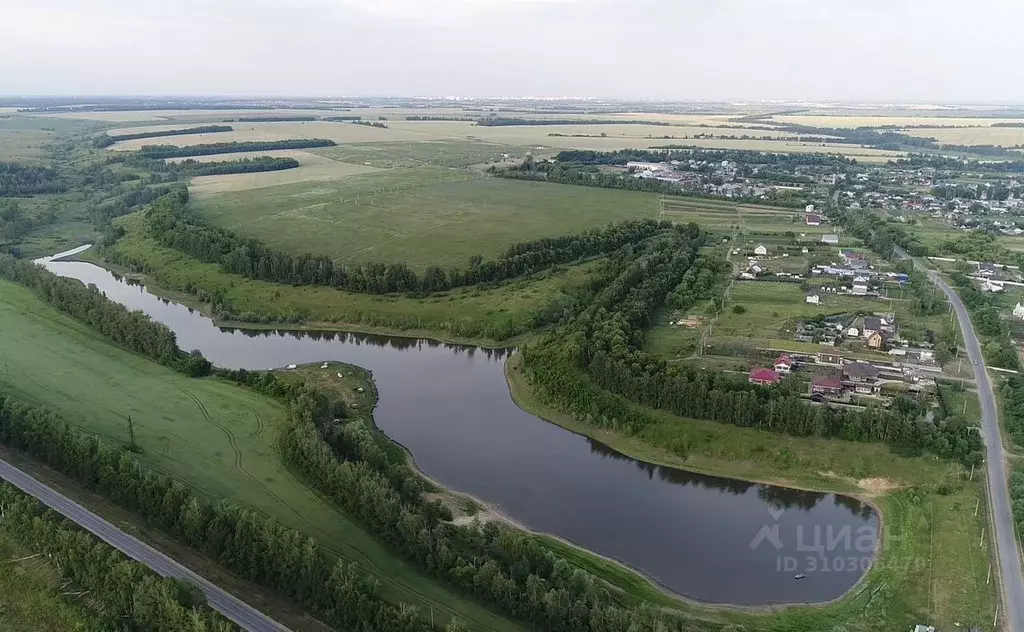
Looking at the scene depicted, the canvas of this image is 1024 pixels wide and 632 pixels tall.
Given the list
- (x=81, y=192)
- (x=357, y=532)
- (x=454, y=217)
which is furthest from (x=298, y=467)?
(x=81, y=192)

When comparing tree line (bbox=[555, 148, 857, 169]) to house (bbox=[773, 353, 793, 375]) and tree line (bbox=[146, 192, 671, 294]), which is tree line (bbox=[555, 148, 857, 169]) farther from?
house (bbox=[773, 353, 793, 375])

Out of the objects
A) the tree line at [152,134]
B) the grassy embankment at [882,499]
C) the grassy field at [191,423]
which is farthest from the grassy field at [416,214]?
the tree line at [152,134]

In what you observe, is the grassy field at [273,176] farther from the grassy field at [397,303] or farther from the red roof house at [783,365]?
the red roof house at [783,365]

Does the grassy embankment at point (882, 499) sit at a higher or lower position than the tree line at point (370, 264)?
lower

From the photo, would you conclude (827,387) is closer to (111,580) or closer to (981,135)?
(111,580)

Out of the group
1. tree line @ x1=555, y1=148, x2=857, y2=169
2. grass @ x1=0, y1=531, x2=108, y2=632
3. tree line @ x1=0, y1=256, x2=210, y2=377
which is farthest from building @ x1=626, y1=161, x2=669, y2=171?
grass @ x1=0, y1=531, x2=108, y2=632

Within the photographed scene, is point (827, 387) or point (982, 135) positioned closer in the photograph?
point (827, 387)

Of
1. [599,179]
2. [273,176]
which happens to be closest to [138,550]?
[599,179]
